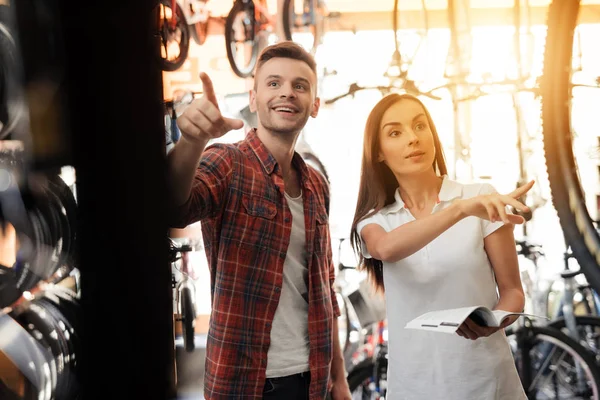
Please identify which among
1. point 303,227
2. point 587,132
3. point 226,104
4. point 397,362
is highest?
point 226,104

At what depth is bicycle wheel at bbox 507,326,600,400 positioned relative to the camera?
1.88 metres

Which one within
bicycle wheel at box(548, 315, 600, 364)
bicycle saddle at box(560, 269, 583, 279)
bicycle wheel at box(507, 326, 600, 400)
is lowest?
bicycle wheel at box(507, 326, 600, 400)

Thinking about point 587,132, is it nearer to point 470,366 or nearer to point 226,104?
point 470,366

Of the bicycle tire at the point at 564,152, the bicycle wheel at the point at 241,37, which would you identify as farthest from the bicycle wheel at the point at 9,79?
the bicycle tire at the point at 564,152

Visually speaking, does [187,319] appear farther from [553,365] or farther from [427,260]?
[553,365]

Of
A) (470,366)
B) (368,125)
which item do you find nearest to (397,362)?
(470,366)

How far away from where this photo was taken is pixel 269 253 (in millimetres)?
1367

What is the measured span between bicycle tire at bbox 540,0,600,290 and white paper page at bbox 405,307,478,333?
2.30 feet

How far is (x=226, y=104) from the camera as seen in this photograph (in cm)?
188

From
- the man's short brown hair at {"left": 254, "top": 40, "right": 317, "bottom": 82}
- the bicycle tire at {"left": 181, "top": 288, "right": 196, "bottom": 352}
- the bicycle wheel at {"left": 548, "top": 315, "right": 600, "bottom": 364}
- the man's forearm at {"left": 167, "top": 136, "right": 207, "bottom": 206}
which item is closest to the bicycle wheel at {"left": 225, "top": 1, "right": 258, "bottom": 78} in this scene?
the man's short brown hair at {"left": 254, "top": 40, "right": 317, "bottom": 82}

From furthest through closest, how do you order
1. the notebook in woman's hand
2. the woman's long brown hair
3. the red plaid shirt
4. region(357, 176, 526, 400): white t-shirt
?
1. the woman's long brown hair
2. region(357, 176, 526, 400): white t-shirt
3. the red plaid shirt
4. the notebook in woman's hand

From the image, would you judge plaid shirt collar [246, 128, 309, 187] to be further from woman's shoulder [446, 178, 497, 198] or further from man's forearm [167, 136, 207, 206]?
woman's shoulder [446, 178, 497, 198]

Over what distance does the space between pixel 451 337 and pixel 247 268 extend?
1.85 feet

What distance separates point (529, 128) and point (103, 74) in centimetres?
143
